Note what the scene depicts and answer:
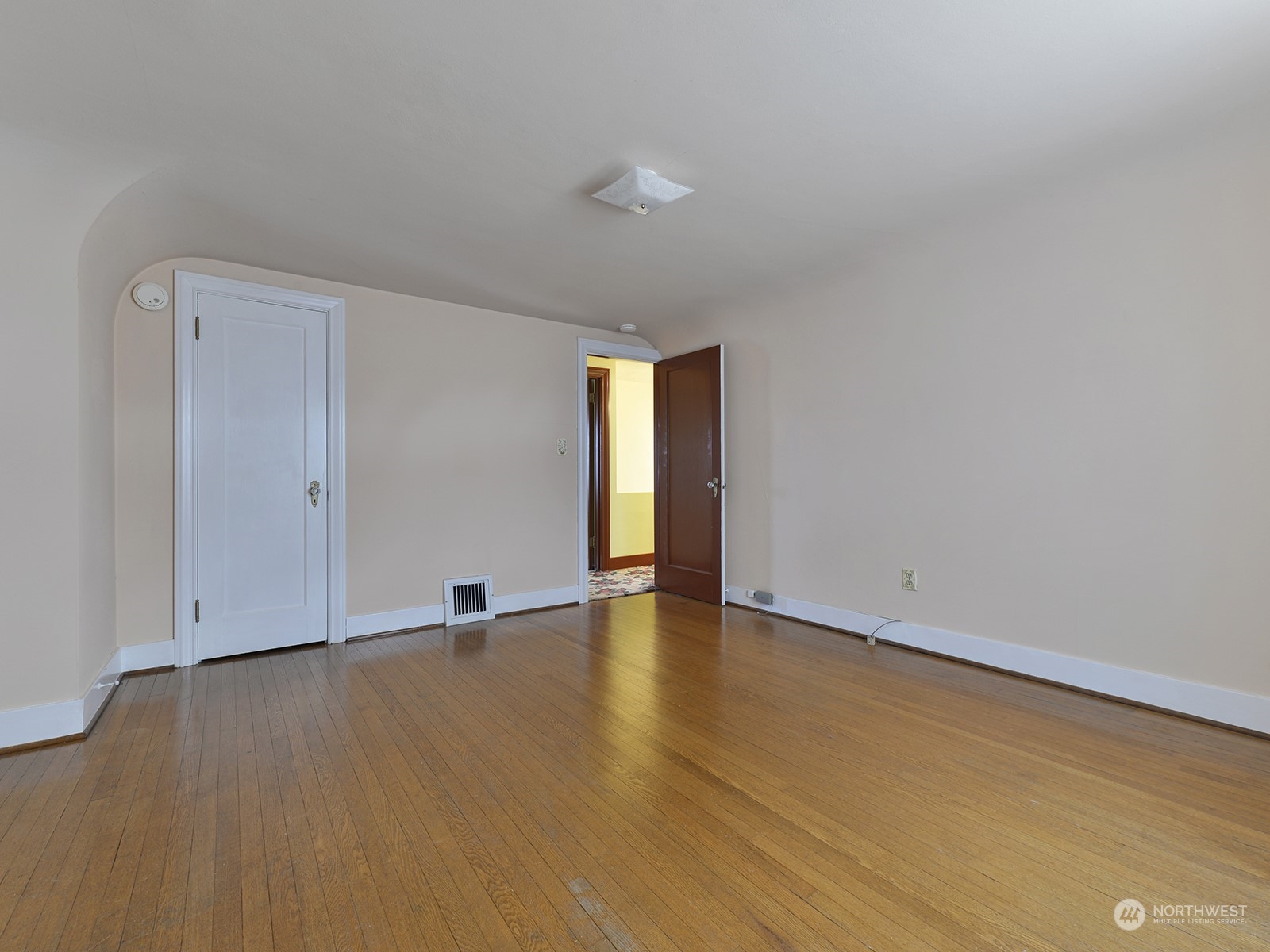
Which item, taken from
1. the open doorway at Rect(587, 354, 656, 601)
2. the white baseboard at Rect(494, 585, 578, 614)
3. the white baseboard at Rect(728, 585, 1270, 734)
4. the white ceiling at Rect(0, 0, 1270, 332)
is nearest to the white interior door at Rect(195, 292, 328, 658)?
the white ceiling at Rect(0, 0, 1270, 332)

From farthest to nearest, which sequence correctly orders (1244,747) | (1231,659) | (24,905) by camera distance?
(1231,659)
(1244,747)
(24,905)

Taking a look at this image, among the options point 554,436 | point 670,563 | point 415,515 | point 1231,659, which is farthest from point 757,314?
point 1231,659

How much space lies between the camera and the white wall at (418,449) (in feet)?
10.8

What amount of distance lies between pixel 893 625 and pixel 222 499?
408cm

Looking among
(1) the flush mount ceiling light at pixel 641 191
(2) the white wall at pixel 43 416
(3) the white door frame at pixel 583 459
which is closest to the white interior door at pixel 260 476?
(2) the white wall at pixel 43 416

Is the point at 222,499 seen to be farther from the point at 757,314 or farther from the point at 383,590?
Answer: the point at 757,314

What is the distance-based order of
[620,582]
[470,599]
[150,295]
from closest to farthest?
[150,295] < [470,599] < [620,582]

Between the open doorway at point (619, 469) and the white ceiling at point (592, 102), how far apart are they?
3482 millimetres

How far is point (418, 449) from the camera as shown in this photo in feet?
13.8

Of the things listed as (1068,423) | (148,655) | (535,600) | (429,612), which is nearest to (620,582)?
(535,600)

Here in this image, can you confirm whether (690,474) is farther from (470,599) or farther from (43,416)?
(43,416)

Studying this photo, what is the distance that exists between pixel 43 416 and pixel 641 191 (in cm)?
265

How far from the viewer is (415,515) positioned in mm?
4199

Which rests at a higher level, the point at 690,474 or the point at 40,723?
the point at 690,474
